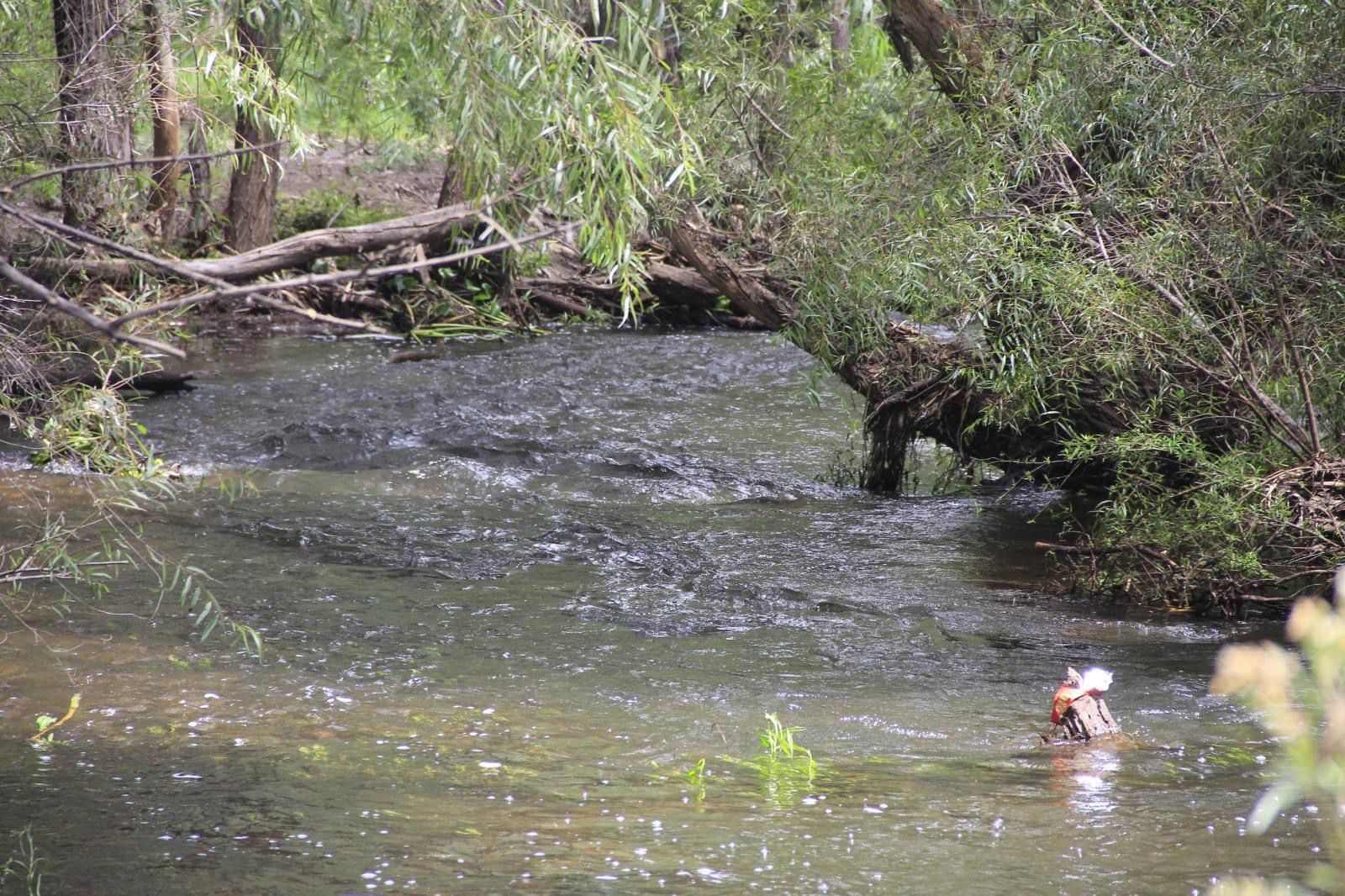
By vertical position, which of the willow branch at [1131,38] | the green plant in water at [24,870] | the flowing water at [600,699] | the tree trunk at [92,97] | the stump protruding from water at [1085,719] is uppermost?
the willow branch at [1131,38]

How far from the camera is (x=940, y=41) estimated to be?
30.8 feet

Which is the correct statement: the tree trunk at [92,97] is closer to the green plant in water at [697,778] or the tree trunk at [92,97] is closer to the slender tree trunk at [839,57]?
the green plant in water at [697,778]

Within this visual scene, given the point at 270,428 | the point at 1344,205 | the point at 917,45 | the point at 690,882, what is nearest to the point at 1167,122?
the point at 1344,205

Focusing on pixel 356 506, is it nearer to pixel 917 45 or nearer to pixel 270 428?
pixel 270 428

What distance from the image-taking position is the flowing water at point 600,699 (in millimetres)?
4102

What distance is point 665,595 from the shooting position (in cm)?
766

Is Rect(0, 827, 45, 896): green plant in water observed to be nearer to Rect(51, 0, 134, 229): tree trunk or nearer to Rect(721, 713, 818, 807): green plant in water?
Rect(721, 713, 818, 807): green plant in water

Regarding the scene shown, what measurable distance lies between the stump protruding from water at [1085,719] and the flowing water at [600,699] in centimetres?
10

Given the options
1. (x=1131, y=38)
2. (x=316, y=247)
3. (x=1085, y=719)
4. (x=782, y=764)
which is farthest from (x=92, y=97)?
(x=316, y=247)

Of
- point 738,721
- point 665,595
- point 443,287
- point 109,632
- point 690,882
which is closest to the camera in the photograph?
point 690,882

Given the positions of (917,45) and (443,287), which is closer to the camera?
(917,45)

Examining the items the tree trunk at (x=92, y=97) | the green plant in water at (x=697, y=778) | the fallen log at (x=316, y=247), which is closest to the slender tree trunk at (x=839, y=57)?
the fallen log at (x=316, y=247)

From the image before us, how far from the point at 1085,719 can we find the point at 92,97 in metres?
5.10

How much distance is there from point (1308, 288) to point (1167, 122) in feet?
4.00
